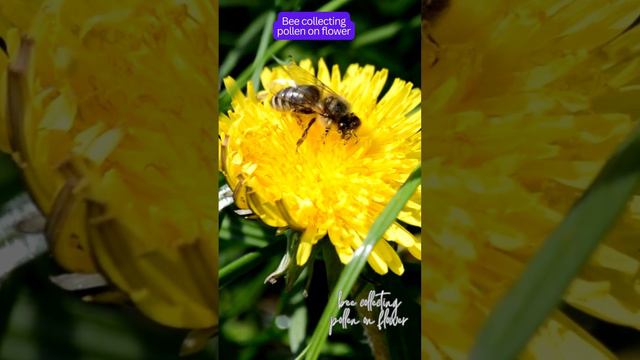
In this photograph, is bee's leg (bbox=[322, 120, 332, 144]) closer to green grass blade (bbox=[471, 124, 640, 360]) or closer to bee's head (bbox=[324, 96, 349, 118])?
bee's head (bbox=[324, 96, 349, 118])

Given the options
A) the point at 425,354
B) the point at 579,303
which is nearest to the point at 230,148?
the point at 425,354

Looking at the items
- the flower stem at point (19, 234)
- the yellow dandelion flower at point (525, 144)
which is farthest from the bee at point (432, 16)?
the flower stem at point (19, 234)

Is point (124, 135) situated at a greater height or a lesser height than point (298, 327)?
greater

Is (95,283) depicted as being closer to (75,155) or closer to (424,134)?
(75,155)

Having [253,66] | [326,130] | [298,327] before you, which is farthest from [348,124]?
[298,327]

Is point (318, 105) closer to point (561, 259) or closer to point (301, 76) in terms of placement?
point (301, 76)

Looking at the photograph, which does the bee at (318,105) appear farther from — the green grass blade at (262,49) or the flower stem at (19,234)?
the flower stem at (19,234)

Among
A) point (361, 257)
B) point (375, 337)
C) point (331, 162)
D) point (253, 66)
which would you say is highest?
point (253, 66)

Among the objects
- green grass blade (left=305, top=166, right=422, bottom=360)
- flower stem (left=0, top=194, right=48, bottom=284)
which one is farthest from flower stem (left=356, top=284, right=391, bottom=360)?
flower stem (left=0, top=194, right=48, bottom=284)
